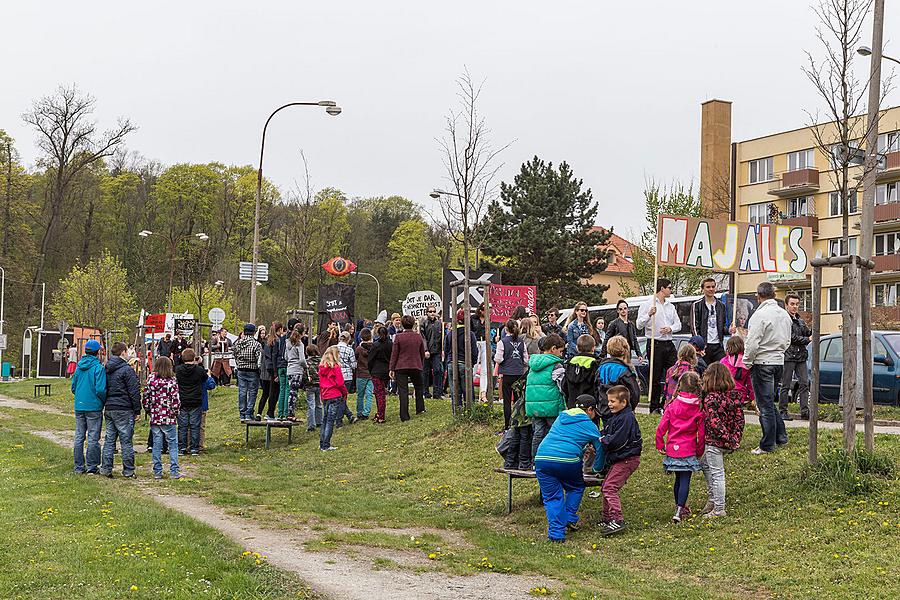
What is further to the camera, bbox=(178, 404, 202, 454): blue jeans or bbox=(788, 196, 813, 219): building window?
bbox=(788, 196, 813, 219): building window

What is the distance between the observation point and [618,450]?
11195 mm

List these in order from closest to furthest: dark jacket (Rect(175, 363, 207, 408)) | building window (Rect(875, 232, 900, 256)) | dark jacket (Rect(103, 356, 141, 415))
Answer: dark jacket (Rect(103, 356, 141, 415)), dark jacket (Rect(175, 363, 207, 408)), building window (Rect(875, 232, 900, 256))

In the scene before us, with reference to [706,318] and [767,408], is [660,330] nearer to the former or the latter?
[706,318]

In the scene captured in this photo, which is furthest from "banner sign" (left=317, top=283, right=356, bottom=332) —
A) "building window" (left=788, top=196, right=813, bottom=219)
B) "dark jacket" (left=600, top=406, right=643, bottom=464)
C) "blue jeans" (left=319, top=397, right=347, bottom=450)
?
"building window" (left=788, top=196, right=813, bottom=219)

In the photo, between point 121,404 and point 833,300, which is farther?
point 833,300

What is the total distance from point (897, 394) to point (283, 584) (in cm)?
1349

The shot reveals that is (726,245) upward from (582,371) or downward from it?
upward

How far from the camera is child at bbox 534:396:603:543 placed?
10.9 meters

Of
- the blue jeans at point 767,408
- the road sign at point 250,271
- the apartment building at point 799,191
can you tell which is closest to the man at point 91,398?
the blue jeans at point 767,408

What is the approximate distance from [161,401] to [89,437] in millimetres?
1195

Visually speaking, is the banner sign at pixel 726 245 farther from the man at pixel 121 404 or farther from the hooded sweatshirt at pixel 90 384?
the hooded sweatshirt at pixel 90 384

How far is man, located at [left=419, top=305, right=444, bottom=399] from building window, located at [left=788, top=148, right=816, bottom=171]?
51.1 metres

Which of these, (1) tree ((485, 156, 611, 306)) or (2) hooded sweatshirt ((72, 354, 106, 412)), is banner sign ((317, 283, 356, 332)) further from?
(1) tree ((485, 156, 611, 306))

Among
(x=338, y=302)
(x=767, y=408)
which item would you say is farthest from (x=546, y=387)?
(x=338, y=302)
